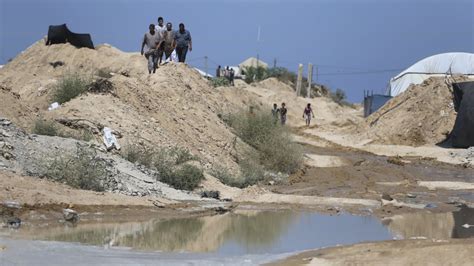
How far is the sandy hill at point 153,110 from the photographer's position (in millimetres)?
18461

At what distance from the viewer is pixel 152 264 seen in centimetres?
909

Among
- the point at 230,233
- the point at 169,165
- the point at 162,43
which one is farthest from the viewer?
the point at 162,43

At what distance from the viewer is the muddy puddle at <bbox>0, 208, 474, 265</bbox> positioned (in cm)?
973

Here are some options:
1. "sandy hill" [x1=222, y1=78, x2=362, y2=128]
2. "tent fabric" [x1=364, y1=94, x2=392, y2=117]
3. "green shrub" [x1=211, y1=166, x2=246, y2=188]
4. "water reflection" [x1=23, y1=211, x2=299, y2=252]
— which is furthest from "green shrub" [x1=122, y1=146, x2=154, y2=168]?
"tent fabric" [x1=364, y1=94, x2=392, y2=117]

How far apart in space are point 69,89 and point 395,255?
13.7 m

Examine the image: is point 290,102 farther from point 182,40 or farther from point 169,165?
point 169,165

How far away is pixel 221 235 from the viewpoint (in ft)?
40.7

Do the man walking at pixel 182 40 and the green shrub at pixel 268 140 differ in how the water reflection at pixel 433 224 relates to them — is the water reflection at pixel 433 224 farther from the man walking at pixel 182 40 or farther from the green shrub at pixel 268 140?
the man walking at pixel 182 40

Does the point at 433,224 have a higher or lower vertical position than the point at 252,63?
lower

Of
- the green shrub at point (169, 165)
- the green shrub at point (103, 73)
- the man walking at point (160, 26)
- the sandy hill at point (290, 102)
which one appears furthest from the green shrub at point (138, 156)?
the sandy hill at point (290, 102)

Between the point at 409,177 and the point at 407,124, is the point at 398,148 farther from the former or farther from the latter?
the point at 409,177

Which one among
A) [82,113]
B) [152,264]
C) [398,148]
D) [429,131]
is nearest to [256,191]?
[82,113]

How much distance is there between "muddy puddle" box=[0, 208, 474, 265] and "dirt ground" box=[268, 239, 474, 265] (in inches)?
25.2

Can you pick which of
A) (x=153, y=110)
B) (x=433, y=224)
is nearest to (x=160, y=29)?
(x=153, y=110)
